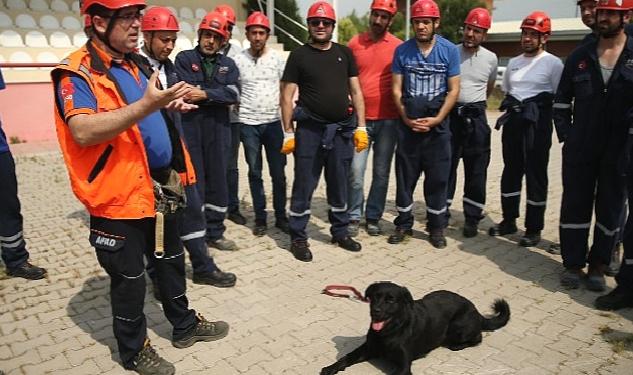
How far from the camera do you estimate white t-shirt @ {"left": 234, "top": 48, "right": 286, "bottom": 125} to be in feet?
17.8

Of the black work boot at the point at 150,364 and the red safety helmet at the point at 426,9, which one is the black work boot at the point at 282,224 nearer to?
the red safety helmet at the point at 426,9

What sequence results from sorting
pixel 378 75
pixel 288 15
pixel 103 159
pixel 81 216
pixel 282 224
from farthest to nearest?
pixel 288 15 < pixel 81 216 < pixel 282 224 < pixel 378 75 < pixel 103 159

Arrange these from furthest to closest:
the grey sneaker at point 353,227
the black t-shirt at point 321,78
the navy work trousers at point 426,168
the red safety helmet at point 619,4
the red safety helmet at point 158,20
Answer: the grey sneaker at point 353,227, the navy work trousers at point 426,168, the black t-shirt at point 321,78, the red safety helmet at point 158,20, the red safety helmet at point 619,4

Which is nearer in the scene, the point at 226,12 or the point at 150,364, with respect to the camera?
the point at 150,364

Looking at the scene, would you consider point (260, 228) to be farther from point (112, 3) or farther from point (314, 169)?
point (112, 3)

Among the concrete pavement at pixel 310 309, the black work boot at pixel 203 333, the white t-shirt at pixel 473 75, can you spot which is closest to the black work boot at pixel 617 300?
the concrete pavement at pixel 310 309

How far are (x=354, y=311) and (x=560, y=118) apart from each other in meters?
2.40

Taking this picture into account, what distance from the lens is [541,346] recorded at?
341 cm

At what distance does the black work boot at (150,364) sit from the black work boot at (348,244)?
2423mm

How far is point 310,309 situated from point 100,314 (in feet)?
5.28

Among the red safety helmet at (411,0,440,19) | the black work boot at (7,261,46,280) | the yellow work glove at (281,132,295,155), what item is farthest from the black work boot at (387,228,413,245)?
the black work boot at (7,261,46,280)

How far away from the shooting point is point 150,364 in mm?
3055

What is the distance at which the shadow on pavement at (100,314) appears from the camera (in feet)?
11.7

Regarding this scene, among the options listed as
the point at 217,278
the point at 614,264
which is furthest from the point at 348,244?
the point at 614,264
